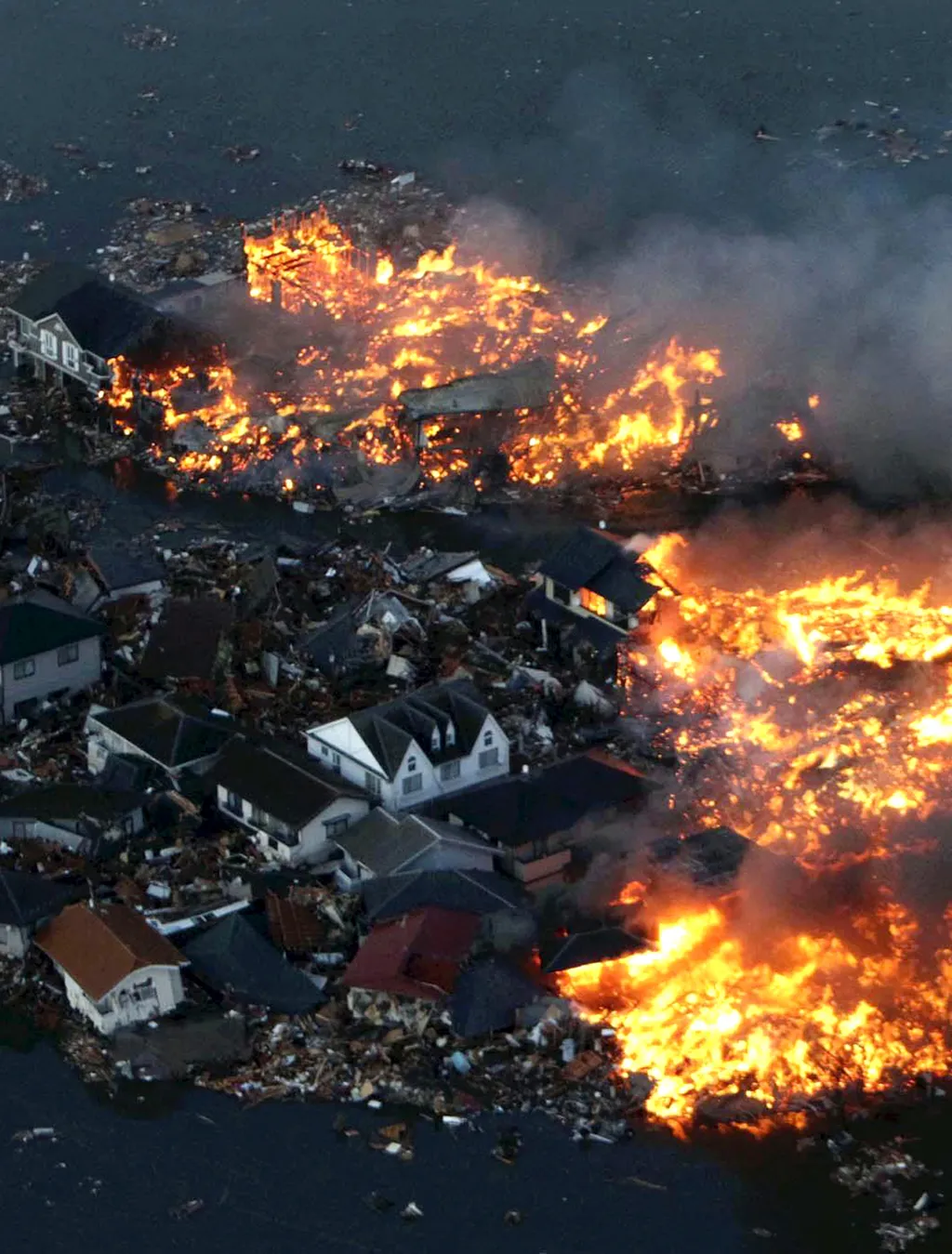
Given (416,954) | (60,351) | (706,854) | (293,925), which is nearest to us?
(416,954)

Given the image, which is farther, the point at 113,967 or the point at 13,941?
the point at 13,941

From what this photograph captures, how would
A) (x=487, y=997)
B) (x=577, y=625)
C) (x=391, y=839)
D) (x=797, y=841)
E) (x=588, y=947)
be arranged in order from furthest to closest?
(x=577, y=625)
(x=797, y=841)
(x=391, y=839)
(x=588, y=947)
(x=487, y=997)

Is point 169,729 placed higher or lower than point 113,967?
lower

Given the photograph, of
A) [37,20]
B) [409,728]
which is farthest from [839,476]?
[37,20]

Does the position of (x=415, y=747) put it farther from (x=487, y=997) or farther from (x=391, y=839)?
(x=487, y=997)

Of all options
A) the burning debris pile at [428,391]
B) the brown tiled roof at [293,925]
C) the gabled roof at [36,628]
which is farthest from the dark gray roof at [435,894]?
the burning debris pile at [428,391]

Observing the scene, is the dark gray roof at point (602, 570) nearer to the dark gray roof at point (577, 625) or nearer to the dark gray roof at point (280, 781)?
the dark gray roof at point (577, 625)

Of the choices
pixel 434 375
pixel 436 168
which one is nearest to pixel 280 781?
pixel 434 375
